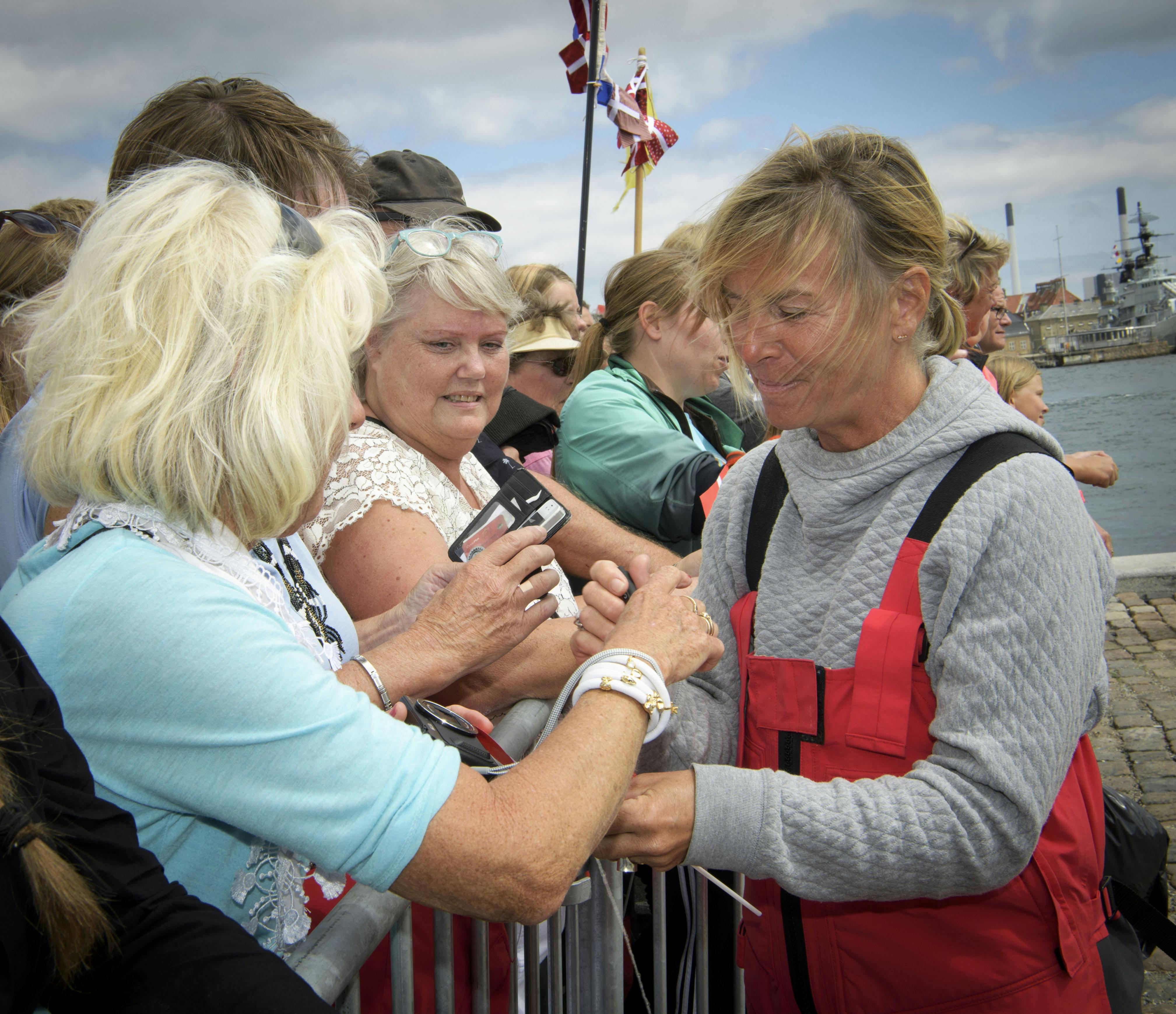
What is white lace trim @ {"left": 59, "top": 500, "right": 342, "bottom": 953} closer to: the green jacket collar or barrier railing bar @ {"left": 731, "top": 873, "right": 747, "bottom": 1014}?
barrier railing bar @ {"left": 731, "top": 873, "right": 747, "bottom": 1014}

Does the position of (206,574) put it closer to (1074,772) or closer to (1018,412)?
(1018,412)

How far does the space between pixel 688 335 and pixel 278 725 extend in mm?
2916

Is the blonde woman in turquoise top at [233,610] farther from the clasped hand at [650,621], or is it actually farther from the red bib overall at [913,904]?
the red bib overall at [913,904]

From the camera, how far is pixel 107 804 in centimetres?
95

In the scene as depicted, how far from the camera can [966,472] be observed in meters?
1.50

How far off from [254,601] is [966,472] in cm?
120

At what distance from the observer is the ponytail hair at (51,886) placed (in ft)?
2.67

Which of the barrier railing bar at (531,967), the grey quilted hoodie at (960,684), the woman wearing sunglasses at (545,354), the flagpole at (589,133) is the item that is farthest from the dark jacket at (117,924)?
the flagpole at (589,133)

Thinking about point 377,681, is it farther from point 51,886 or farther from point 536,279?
point 536,279

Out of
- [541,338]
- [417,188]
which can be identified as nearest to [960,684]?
[417,188]

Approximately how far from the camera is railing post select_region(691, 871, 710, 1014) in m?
2.10

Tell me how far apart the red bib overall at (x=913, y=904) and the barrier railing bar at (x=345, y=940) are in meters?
0.77

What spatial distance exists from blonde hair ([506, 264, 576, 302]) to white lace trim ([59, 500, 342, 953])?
4161 millimetres

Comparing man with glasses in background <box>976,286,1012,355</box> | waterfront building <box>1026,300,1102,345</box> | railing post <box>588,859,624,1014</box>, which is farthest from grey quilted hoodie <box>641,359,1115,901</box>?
waterfront building <box>1026,300,1102,345</box>
